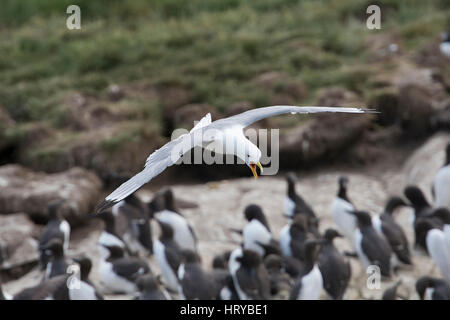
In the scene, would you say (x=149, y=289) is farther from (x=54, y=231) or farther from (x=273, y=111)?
(x=273, y=111)

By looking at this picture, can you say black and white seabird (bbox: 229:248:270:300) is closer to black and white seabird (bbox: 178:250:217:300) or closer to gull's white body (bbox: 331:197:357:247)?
black and white seabird (bbox: 178:250:217:300)

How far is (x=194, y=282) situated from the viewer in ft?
22.8

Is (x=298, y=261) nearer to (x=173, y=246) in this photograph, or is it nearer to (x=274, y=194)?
(x=173, y=246)

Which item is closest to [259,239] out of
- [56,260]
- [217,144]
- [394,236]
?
[394,236]

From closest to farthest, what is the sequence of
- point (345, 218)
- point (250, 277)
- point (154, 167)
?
point (154, 167)
point (250, 277)
point (345, 218)

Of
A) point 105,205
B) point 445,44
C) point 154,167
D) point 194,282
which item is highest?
point 445,44

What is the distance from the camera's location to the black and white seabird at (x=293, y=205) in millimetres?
9172

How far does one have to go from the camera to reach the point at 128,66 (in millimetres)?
14766

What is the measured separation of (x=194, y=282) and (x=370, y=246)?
7.12 ft

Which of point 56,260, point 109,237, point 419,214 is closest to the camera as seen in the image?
point 56,260

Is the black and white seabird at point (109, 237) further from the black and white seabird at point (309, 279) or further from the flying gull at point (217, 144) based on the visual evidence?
the flying gull at point (217, 144)

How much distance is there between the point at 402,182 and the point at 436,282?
4.29 m

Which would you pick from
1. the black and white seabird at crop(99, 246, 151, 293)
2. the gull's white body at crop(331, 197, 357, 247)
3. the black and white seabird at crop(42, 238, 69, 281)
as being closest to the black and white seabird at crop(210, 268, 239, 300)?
the black and white seabird at crop(99, 246, 151, 293)

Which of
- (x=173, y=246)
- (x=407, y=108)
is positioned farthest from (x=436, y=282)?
(x=407, y=108)
